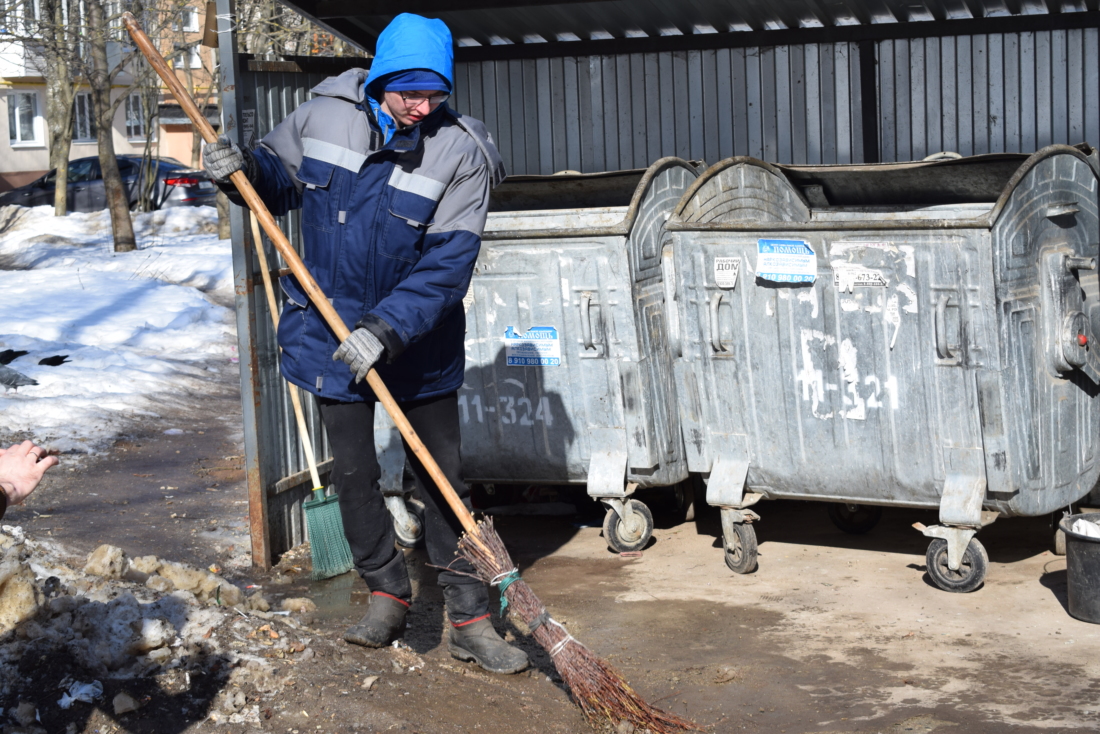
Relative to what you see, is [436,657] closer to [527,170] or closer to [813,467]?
[813,467]

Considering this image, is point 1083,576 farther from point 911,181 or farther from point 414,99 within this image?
point 414,99

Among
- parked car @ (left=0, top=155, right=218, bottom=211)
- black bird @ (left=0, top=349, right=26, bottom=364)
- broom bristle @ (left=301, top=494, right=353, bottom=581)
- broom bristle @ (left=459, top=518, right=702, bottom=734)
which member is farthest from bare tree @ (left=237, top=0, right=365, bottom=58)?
broom bristle @ (left=459, top=518, right=702, bottom=734)

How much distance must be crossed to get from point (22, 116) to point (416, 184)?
105 feet

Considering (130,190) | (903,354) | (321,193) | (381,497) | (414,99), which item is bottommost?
(381,497)

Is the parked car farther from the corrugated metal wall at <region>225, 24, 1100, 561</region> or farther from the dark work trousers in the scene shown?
the dark work trousers

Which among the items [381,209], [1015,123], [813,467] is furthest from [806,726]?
[1015,123]

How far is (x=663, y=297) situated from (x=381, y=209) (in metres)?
2.22

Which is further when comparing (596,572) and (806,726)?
(596,572)

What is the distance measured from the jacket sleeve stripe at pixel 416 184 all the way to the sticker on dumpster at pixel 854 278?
1.90 metres

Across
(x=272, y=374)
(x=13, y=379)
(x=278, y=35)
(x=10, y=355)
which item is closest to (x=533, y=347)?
(x=272, y=374)

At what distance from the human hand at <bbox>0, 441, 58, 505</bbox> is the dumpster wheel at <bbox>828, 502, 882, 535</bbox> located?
4.05 metres

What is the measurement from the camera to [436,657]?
403cm

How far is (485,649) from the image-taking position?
3912mm

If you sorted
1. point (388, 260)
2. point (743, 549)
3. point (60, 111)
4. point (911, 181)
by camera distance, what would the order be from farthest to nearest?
point (60, 111) < point (911, 181) < point (743, 549) < point (388, 260)
